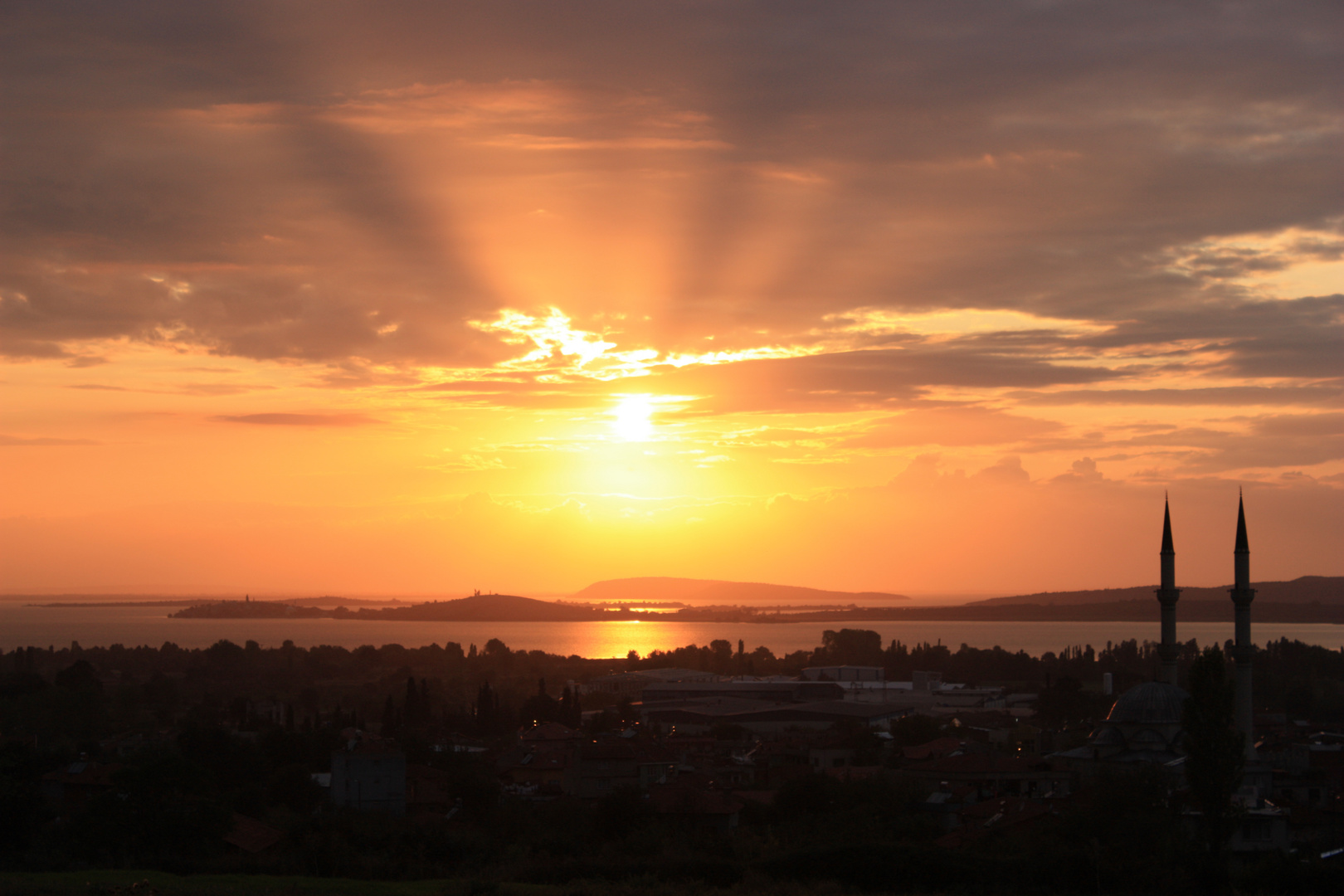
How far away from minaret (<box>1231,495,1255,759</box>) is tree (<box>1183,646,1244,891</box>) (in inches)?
343

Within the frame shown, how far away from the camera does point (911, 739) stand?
2486 inches

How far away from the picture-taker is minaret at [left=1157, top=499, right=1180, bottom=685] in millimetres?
49188

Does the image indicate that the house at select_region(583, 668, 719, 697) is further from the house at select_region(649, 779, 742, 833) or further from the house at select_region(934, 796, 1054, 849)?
the house at select_region(649, 779, 742, 833)

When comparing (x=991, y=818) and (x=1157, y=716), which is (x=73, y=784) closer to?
(x=991, y=818)

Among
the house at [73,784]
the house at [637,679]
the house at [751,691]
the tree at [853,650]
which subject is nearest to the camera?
the house at [73,784]

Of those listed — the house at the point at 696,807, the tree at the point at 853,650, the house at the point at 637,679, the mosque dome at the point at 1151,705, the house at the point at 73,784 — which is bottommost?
the house at the point at 637,679

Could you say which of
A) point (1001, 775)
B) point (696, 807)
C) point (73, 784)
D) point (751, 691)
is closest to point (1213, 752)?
point (696, 807)

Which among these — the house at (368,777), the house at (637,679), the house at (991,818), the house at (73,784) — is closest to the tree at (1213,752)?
the house at (991,818)

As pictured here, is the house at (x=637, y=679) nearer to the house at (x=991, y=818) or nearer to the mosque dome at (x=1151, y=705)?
the mosque dome at (x=1151, y=705)

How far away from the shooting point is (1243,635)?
4259 cm

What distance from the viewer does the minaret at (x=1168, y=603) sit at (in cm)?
4919

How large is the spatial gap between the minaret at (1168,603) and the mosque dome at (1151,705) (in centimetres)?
231

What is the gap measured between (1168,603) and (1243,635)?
28.3 ft

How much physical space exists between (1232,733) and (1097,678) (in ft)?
268
